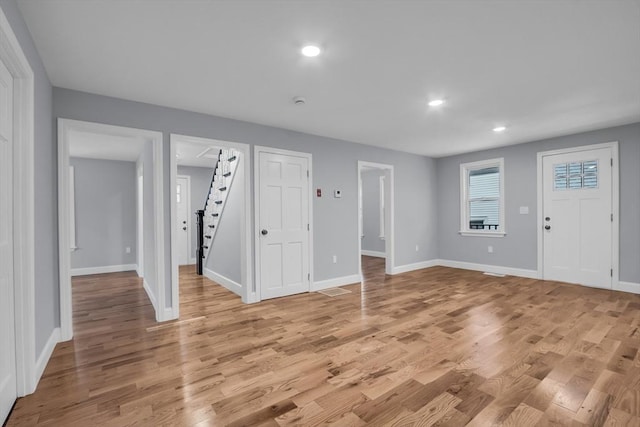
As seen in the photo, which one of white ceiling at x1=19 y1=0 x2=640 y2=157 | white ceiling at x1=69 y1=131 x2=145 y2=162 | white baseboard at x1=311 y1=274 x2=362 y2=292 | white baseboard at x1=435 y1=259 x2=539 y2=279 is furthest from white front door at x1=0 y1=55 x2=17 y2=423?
white baseboard at x1=435 y1=259 x2=539 y2=279

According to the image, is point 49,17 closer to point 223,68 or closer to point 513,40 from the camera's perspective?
point 223,68

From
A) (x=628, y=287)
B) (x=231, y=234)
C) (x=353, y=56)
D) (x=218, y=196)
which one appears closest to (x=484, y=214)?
(x=628, y=287)

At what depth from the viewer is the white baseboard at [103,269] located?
6348 millimetres

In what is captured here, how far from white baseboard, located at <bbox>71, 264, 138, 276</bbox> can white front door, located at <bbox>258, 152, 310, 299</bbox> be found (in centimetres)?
412

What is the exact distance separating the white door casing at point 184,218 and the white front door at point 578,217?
Result: 7.47 meters

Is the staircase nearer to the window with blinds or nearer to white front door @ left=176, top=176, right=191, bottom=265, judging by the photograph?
white front door @ left=176, top=176, right=191, bottom=265

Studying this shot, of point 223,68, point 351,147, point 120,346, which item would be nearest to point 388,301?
point 351,147

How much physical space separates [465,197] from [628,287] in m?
2.84

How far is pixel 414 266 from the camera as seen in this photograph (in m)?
6.48

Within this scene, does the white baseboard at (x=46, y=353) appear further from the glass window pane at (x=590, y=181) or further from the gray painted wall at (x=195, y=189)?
the glass window pane at (x=590, y=181)

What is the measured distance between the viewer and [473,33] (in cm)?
220

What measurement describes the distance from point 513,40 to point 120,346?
4.09 meters

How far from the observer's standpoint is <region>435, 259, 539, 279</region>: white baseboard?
219 inches

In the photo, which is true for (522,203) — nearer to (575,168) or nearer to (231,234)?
(575,168)
